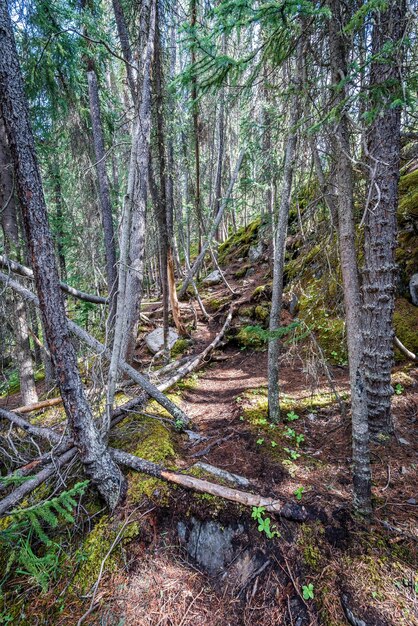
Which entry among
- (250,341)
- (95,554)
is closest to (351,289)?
(95,554)

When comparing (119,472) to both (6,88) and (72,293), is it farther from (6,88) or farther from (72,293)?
(6,88)

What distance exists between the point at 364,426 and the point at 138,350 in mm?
7987

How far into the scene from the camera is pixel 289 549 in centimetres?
237

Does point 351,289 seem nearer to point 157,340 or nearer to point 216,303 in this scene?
point 157,340

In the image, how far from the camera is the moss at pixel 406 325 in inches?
188

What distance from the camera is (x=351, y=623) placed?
1986 mm

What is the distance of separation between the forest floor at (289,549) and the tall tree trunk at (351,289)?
33 cm

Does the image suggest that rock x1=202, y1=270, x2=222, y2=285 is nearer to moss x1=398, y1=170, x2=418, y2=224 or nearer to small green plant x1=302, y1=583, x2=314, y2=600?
moss x1=398, y1=170, x2=418, y2=224

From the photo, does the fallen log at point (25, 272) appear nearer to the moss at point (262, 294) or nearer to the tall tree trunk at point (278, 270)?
the tall tree trunk at point (278, 270)

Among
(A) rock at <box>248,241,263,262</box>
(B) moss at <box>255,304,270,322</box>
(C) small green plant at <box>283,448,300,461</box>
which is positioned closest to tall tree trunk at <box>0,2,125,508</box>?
(C) small green plant at <box>283,448,300,461</box>

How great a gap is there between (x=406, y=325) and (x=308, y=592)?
4.43 meters

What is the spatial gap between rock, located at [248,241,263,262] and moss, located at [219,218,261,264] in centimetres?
110

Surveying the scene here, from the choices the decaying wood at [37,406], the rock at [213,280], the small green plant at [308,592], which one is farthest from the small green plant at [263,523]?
the rock at [213,280]

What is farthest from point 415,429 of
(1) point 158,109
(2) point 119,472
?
(1) point 158,109
